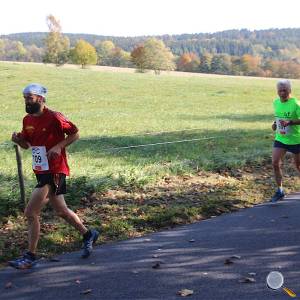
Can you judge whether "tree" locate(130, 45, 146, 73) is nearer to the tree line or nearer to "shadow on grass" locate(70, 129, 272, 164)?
the tree line

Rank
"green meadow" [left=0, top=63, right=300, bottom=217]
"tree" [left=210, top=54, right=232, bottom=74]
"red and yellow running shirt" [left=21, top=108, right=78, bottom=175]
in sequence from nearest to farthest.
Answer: "red and yellow running shirt" [left=21, top=108, right=78, bottom=175], "green meadow" [left=0, top=63, right=300, bottom=217], "tree" [left=210, top=54, right=232, bottom=74]

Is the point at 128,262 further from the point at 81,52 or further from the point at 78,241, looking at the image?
the point at 81,52

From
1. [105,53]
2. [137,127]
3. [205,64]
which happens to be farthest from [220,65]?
[137,127]

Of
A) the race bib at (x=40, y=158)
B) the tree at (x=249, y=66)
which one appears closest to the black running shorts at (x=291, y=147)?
the race bib at (x=40, y=158)

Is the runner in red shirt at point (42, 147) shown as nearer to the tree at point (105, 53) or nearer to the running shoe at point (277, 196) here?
the running shoe at point (277, 196)

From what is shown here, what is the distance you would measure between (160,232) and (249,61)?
99.9 metres

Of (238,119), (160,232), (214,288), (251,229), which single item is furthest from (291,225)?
(238,119)

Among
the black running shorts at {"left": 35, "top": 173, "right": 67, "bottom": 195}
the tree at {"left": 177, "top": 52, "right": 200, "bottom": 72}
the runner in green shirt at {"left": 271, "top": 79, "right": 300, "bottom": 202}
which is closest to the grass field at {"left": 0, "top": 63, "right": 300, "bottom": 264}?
the black running shorts at {"left": 35, "top": 173, "right": 67, "bottom": 195}

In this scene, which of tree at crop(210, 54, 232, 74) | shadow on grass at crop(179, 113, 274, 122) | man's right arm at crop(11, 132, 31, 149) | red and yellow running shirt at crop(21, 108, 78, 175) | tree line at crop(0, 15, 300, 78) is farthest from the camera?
tree at crop(210, 54, 232, 74)

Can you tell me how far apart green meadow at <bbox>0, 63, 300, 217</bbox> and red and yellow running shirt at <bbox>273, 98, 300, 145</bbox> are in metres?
2.43

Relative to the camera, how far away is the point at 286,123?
26.5ft

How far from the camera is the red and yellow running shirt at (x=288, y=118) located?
26.5 ft

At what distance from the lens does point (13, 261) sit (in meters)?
5.44

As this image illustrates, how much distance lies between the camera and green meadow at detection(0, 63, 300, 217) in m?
10.1
